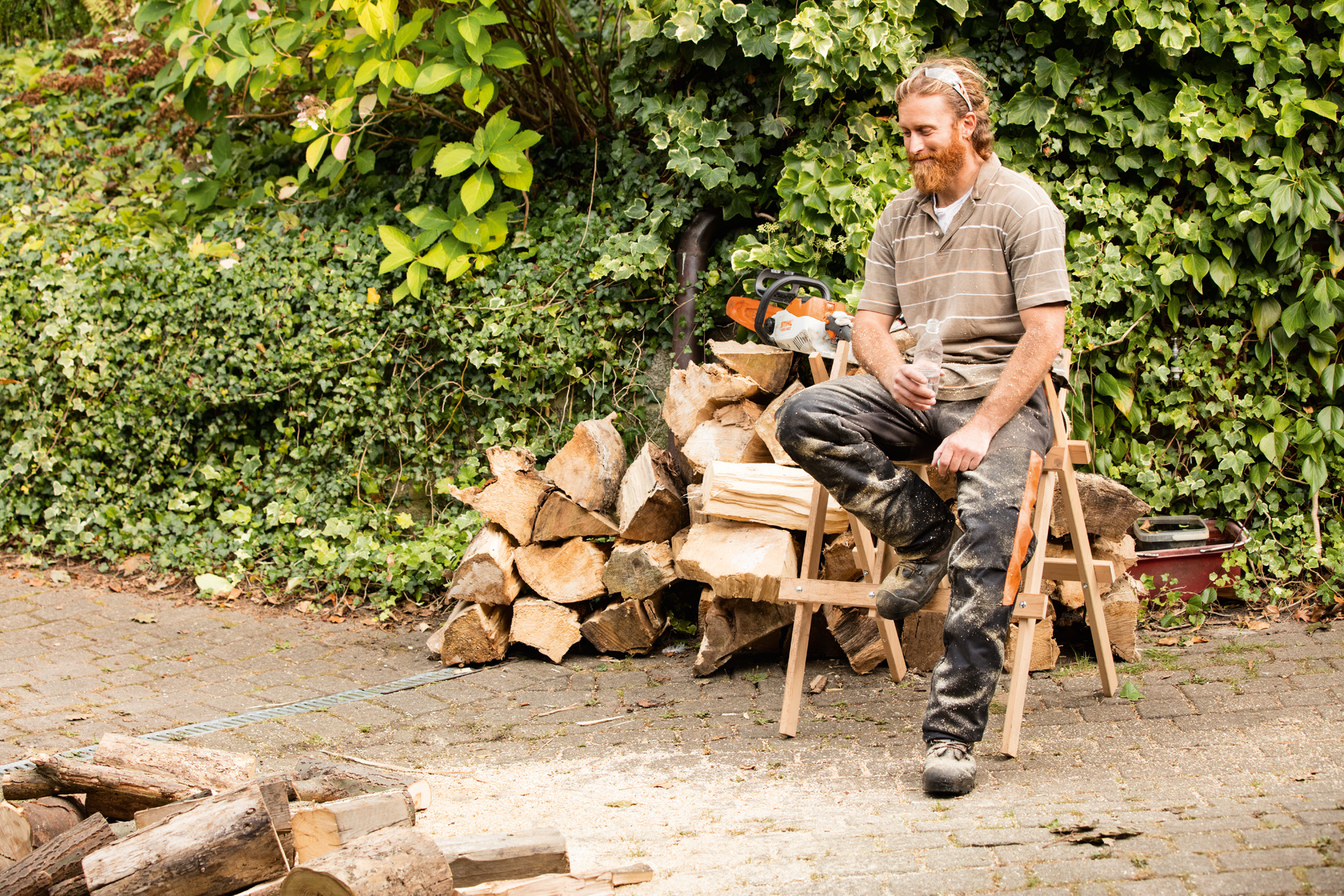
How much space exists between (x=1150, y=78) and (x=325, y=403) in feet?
13.7

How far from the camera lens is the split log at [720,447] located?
414cm

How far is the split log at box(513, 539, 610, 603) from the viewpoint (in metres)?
4.30

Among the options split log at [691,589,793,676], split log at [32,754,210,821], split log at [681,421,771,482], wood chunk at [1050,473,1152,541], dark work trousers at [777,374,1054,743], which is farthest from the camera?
split log at [681,421,771,482]

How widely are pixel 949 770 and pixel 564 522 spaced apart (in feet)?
6.78

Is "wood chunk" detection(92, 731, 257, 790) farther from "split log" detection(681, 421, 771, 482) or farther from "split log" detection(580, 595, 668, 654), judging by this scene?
"split log" detection(681, 421, 771, 482)

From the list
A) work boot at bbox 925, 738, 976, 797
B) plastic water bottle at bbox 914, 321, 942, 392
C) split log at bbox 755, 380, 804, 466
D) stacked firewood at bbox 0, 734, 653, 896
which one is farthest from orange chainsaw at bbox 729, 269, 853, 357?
stacked firewood at bbox 0, 734, 653, 896

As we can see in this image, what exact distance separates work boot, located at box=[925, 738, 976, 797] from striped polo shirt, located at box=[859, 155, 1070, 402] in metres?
1.01

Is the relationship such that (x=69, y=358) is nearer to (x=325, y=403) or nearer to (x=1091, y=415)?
(x=325, y=403)

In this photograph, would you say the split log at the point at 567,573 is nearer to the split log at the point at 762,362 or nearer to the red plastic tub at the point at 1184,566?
the split log at the point at 762,362

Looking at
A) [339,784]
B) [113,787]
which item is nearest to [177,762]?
[113,787]

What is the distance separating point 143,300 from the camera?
556 cm

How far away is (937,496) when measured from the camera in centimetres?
312

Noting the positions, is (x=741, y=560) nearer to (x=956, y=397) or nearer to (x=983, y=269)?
(x=956, y=397)

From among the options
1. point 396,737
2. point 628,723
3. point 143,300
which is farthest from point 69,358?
point 628,723
